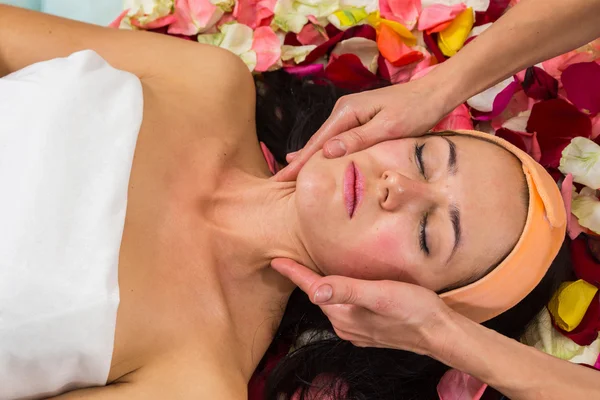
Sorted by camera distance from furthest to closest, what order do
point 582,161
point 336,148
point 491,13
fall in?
point 491,13 → point 582,161 → point 336,148

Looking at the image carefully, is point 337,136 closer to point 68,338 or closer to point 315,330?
point 315,330

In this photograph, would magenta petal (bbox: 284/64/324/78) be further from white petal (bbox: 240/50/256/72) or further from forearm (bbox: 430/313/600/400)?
forearm (bbox: 430/313/600/400)

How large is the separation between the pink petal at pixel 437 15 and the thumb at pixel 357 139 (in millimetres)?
716

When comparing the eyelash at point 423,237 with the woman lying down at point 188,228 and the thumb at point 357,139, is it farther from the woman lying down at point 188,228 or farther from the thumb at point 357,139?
the thumb at point 357,139

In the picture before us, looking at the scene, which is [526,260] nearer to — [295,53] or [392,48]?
[392,48]

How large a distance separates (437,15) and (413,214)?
38.6 inches

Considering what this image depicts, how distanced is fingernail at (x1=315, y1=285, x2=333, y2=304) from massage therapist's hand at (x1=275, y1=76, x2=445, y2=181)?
0.42 m

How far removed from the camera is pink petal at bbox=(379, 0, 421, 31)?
206 centimetres

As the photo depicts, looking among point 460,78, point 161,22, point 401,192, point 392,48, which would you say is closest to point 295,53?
point 392,48

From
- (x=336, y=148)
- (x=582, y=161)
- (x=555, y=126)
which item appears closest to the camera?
(x=336, y=148)

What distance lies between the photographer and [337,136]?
1485mm

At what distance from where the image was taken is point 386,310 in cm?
123

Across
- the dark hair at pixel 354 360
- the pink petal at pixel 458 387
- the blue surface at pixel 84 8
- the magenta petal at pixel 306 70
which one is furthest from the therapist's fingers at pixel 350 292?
the blue surface at pixel 84 8

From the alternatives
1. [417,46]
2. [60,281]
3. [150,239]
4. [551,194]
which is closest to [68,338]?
[60,281]
